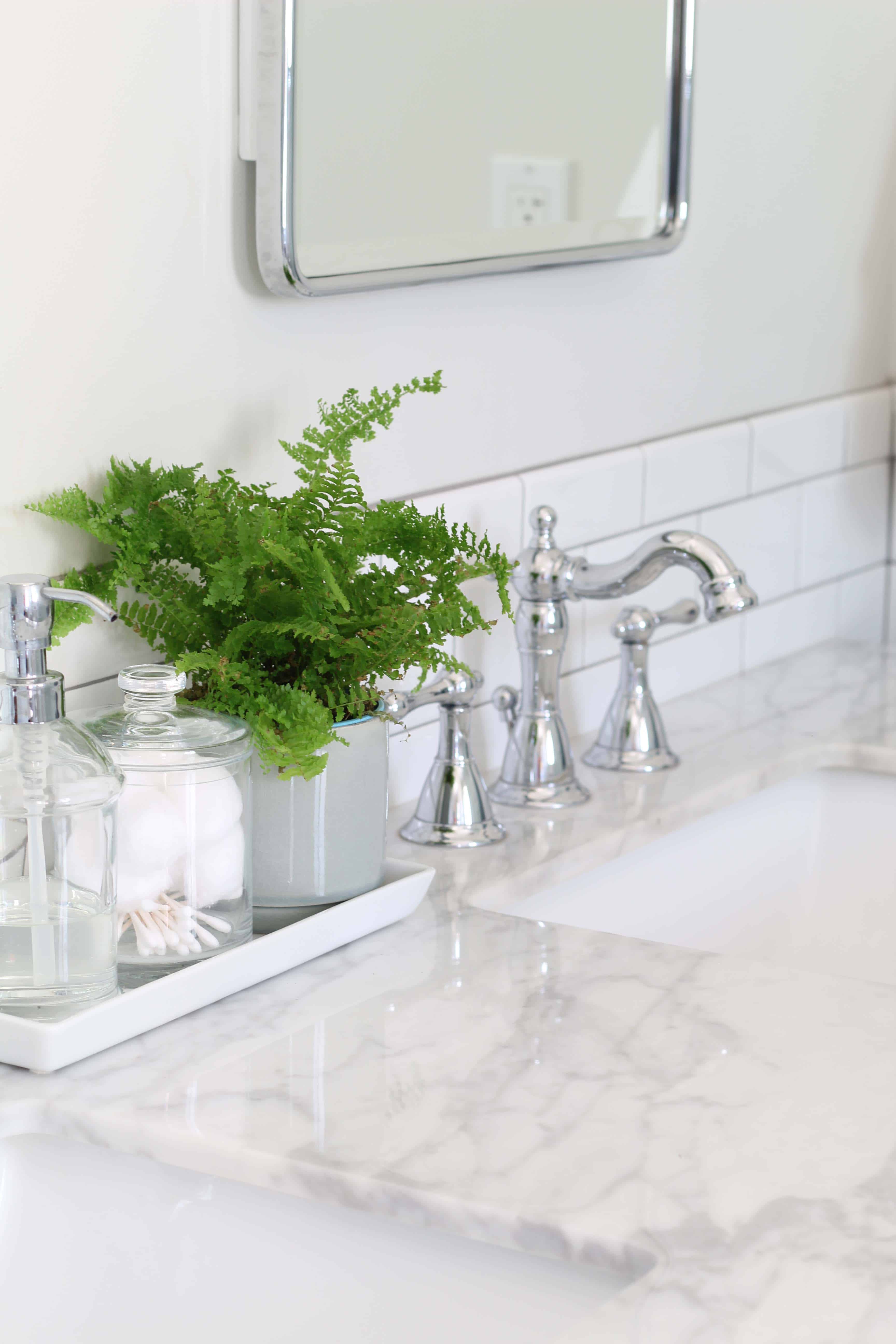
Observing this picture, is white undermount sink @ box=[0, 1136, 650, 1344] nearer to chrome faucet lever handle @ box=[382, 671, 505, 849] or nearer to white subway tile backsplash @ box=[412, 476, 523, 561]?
chrome faucet lever handle @ box=[382, 671, 505, 849]

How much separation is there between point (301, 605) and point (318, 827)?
0.12 m

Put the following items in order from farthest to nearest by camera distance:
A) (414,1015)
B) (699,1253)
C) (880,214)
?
(880,214) → (414,1015) → (699,1253)

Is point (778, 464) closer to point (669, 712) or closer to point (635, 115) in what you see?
point (669, 712)

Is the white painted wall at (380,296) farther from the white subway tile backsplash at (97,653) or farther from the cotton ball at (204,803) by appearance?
the cotton ball at (204,803)

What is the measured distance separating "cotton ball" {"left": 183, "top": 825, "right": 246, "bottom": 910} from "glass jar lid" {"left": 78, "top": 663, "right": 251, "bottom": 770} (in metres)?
0.04

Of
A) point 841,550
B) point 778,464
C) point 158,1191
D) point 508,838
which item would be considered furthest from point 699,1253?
point 841,550

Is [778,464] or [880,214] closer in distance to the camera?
[778,464]

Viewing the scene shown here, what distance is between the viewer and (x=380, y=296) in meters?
1.11

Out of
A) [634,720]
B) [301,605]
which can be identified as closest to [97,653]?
[301,605]

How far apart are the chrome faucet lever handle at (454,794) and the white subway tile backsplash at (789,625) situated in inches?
21.6

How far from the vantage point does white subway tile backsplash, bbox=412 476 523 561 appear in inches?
46.9

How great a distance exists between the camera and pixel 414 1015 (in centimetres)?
83

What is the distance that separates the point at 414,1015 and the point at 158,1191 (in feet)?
0.56

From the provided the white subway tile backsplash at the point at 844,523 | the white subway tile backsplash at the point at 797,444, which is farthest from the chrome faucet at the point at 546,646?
the white subway tile backsplash at the point at 844,523
